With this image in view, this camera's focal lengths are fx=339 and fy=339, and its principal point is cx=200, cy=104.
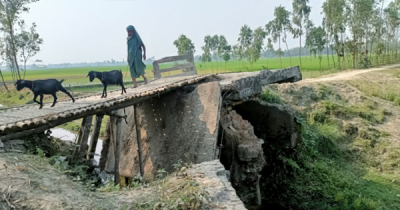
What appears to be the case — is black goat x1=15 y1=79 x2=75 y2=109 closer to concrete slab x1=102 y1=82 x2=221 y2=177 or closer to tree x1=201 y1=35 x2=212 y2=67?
concrete slab x1=102 y1=82 x2=221 y2=177

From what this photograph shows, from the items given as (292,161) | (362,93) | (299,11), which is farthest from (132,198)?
(299,11)

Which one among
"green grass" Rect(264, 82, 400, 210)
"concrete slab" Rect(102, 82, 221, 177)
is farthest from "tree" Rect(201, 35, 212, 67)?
"concrete slab" Rect(102, 82, 221, 177)

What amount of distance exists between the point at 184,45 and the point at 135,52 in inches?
538

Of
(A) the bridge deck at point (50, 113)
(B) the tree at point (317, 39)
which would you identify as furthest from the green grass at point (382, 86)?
(A) the bridge deck at point (50, 113)

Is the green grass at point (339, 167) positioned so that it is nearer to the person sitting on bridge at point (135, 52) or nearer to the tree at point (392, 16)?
the person sitting on bridge at point (135, 52)

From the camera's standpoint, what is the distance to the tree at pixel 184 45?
20.9 meters

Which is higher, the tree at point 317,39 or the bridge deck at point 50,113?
the tree at point 317,39

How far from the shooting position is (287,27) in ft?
78.4

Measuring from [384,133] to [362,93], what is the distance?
13.4 ft

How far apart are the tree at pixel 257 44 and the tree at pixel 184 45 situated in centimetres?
427

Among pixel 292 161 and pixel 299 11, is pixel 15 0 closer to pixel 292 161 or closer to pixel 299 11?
pixel 292 161

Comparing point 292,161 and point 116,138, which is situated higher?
point 116,138

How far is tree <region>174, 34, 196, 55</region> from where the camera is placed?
68.5ft

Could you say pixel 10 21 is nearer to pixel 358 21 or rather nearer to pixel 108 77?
pixel 108 77
